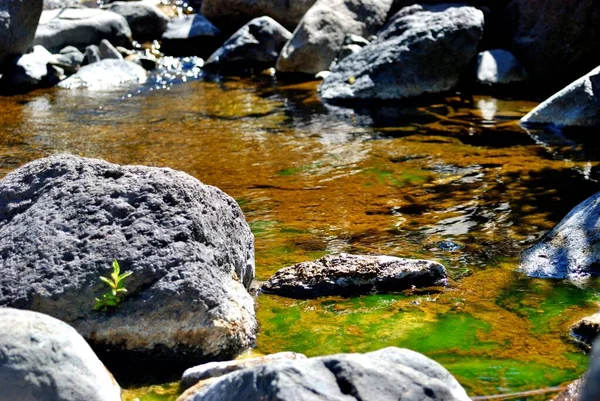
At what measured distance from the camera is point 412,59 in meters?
11.9

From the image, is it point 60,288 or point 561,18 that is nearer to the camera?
point 60,288

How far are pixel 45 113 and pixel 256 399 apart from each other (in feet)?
30.5

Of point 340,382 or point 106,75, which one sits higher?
point 340,382

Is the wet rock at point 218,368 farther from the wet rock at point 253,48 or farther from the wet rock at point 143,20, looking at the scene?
the wet rock at point 143,20

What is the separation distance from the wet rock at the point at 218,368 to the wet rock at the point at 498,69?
31.1 ft

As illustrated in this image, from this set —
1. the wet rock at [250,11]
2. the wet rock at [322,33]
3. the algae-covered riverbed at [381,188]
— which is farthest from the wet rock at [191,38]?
the wet rock at [322,33]

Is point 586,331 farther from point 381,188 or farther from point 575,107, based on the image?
point 575,107

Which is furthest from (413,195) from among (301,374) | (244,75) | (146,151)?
(244,75)

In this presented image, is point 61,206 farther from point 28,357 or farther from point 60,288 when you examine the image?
point 28,357

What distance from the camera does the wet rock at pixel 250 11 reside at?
1589 centimetres

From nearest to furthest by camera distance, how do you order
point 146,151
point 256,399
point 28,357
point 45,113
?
point 256,399 → point 28,357 → point 146,151 → point 45,113

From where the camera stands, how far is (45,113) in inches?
452

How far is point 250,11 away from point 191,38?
1.28 m

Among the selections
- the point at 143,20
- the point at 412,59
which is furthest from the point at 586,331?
the point at 143,20
